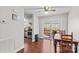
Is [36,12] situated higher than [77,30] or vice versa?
[36,12]

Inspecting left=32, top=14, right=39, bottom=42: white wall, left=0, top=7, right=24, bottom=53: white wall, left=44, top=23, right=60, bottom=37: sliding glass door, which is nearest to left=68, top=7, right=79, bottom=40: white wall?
left=44, top=23, right=60, bottom=37: sliding glass door

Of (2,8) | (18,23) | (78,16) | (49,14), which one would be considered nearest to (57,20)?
(49,14)

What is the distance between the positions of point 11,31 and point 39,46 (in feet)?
2.19

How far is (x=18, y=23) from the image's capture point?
214cm

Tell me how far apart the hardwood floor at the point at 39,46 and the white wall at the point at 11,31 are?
120mm

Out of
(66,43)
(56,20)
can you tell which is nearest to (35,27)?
(56,20)

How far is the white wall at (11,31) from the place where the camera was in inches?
80.5

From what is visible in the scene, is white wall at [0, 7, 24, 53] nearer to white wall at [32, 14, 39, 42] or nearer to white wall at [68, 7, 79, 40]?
white wall at [32, 14, 39, 42]

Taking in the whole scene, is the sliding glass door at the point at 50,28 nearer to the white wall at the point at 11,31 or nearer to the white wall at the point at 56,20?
the white wall at the point at 56,20

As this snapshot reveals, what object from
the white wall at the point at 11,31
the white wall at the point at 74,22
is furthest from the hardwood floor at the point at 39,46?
the white wall at the point at 74,22

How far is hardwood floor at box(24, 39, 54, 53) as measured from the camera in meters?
2.11

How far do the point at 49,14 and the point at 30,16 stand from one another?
39cm
